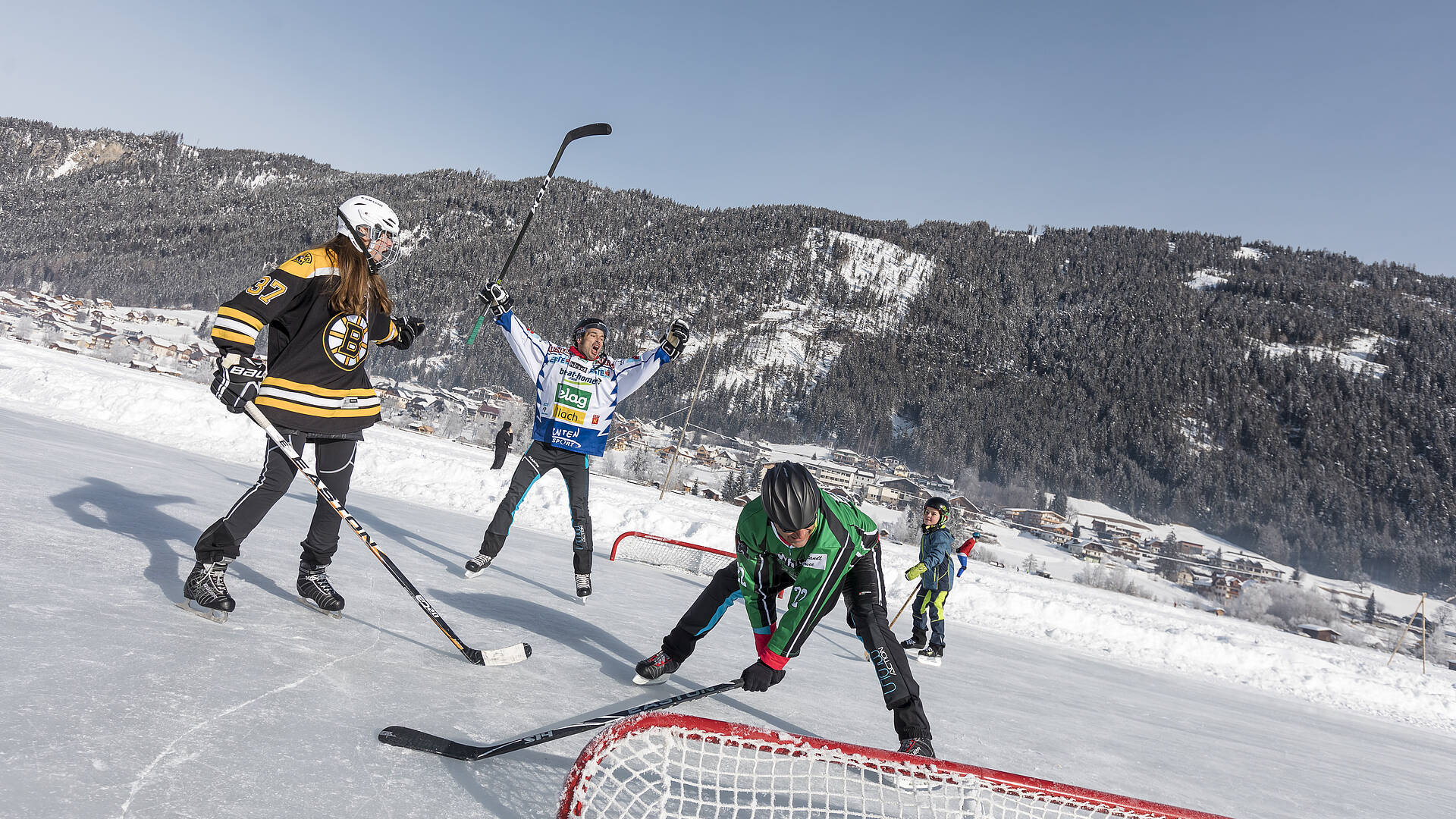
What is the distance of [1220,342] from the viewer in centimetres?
14225

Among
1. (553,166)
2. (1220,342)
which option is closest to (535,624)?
(553,166)

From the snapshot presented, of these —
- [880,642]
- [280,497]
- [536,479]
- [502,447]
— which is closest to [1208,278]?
[502,447]

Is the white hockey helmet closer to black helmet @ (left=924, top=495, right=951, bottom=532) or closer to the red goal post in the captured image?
the red goal post

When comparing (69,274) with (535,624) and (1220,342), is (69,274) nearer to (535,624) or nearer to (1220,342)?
(535,624)

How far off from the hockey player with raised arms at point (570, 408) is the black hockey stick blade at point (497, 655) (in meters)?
1.87

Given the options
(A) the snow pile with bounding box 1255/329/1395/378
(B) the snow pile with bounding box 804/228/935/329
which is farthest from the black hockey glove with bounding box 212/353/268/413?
(B) the snow pile with bounding box 804/228/935/329

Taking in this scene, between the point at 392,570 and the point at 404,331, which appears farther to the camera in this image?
the point at 404,331

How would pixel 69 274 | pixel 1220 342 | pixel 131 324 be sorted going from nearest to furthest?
pixel 131 324, pixel 69 274, pixel 1220 342

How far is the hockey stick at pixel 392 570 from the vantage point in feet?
10.2

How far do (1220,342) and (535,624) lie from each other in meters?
173

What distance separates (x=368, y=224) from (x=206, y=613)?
192 cm

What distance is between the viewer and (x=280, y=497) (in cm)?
326

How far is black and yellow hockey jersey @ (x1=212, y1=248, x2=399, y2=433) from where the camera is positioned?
297 centimetres

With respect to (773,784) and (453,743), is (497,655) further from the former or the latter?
(773,784)
